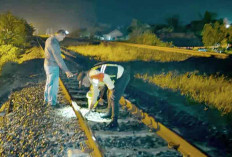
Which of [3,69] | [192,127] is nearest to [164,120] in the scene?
[192,127]

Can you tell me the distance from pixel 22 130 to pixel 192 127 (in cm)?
350

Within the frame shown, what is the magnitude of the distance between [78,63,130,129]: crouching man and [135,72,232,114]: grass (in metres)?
2.86

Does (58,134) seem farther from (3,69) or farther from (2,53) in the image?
(2,53)

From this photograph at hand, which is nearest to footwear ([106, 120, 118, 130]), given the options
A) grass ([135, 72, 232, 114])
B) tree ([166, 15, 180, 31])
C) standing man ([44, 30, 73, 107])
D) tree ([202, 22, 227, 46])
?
standing man ([44, 30, 73, 107])

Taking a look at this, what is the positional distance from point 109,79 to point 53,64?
235 centimetres

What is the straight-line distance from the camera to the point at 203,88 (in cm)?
816

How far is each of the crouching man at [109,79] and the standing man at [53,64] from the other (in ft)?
5.01

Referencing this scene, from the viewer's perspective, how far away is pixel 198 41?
33188mm

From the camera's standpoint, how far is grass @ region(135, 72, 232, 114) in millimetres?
6684

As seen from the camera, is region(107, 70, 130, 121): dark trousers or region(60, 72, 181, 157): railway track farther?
region(107, 70, 130, 121): dark trousers

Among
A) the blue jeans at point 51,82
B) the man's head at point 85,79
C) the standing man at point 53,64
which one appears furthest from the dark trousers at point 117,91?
the blue jeans at point 51,82

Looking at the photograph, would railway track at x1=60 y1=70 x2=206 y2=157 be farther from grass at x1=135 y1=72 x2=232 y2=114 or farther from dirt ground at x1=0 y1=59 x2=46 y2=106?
dirt ground at x1=0 y1=59 x2=46 y2=106

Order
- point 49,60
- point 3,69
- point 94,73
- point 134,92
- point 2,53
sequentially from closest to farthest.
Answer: point 94,73
point 49,60
point 134,92
point 3,69
point 2,53

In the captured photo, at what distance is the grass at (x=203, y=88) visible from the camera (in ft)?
21.9
